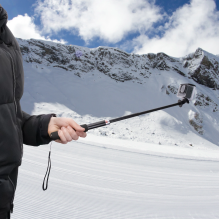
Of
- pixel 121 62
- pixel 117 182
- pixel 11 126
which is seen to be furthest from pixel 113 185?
pixel 121 62

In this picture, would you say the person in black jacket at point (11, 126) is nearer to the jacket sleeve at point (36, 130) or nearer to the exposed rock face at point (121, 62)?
the jacket sleeve at point (36, 130)

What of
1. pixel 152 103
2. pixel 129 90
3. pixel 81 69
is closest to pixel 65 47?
pixel 81 69

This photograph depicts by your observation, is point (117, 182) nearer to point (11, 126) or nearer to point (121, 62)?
point (11, 126)

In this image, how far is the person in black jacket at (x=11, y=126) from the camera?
26.6 inches

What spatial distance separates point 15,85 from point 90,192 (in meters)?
1.41

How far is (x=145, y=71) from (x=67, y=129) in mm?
16505

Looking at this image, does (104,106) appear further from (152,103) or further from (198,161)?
(198,161)

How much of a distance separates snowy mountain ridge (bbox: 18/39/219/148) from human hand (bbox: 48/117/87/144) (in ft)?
28.2

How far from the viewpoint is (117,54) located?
16.1m

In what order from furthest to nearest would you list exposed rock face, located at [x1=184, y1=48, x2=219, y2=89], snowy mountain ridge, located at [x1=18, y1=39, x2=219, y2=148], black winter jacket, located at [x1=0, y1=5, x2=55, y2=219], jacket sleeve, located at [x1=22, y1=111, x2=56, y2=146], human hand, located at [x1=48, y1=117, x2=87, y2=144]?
exposed rock face, located at [x1=184, y1=48, x2=219, y2=89] → snowy mountain ridge, located at [x1=18, y1=39, x2=219, y2=148] → jacket sleeve, located at [x1=22, y1=111, x2=56, y2=146] → human hand, located at [x1=48, y1=117, x2=87, y2=144] → black winter jacket, located at [x1=0, y1=5, x2=55, y2=219]

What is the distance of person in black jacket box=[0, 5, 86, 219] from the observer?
2.22 feet

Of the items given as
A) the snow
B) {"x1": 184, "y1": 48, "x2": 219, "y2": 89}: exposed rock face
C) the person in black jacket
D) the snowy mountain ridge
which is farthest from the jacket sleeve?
{"x1": 184, "y1": 48, "x2": 219, "y2": 89}: exposed rock face

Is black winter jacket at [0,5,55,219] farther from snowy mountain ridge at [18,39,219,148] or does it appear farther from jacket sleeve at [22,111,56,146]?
snowy mountain ridge at [18,39,219,148]

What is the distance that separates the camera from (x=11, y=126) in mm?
705
